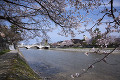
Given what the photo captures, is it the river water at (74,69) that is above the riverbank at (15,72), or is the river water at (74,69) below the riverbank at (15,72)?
below

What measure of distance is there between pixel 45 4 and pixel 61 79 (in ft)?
16.1

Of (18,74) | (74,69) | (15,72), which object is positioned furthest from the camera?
(74,69)

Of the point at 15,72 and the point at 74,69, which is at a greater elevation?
the point at 15,72

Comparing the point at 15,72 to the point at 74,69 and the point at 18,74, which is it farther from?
the point at 74,69

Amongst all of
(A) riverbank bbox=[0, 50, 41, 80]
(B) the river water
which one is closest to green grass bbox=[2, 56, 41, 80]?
(A) riverbank bbox=[0, 50, 41, 80]

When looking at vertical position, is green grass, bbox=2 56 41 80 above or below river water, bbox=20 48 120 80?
above

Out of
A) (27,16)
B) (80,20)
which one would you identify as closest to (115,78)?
(80,20)

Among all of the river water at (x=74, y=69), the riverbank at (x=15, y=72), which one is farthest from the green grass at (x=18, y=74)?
the river water at (x=74, y=69)

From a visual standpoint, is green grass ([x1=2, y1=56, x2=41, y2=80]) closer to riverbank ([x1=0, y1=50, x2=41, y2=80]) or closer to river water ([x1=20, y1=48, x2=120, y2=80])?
riverbank ([x1=0, y1=50, x2=41, y2=80])

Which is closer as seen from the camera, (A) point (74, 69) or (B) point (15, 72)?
(B) point (15, 72)

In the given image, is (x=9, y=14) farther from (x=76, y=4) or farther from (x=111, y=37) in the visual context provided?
(x=111, y=37)

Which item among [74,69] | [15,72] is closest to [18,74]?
[15,72]

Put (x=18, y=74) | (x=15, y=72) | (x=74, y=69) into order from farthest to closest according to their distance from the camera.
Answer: (x=74, y=69)
(x=15, y=72)
(x=18, y=74)

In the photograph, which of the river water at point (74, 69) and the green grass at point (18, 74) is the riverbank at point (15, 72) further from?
the river water at point (74, 69)
